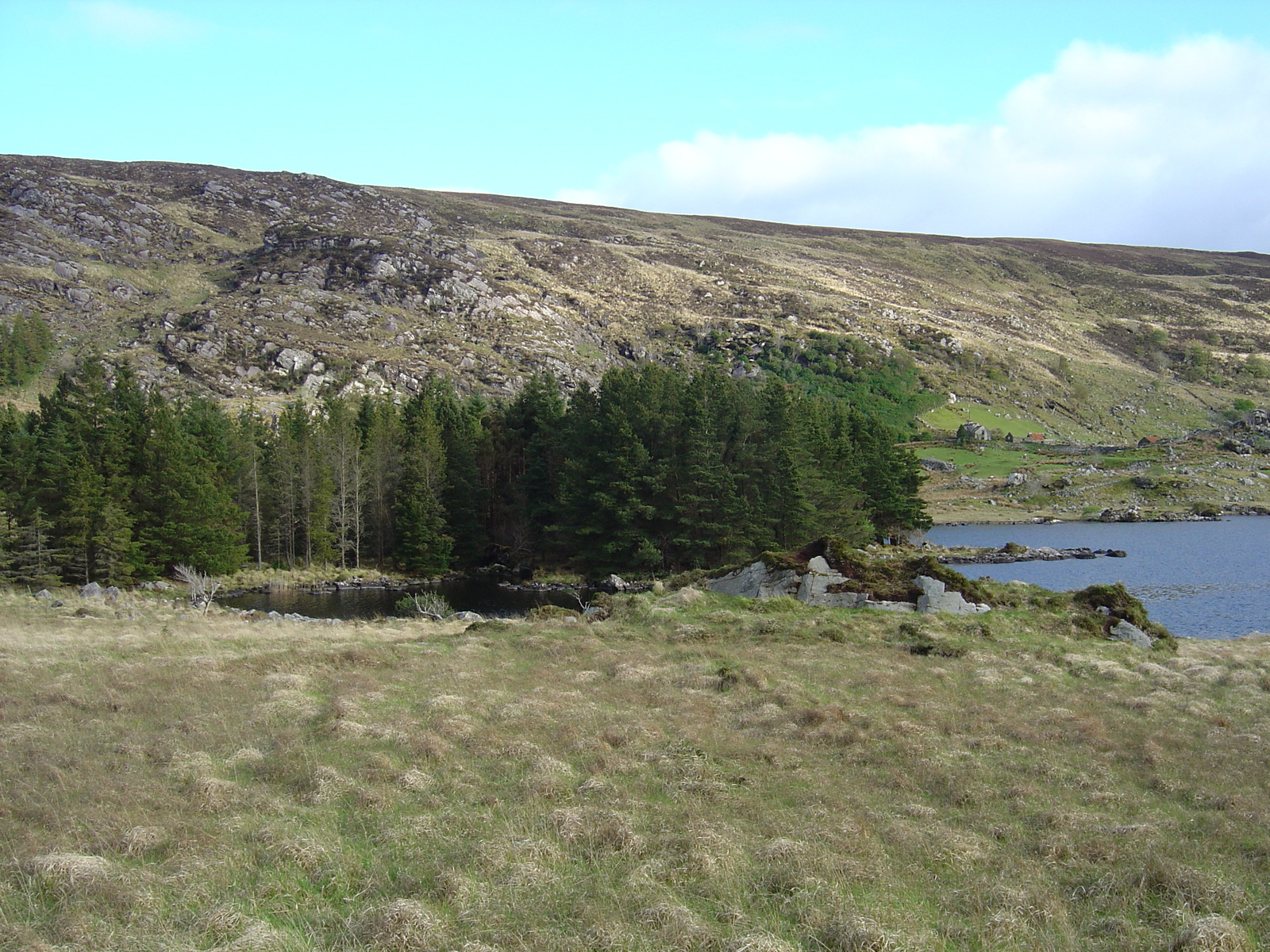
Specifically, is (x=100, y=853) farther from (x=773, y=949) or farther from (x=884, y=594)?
(x=884, y=594)

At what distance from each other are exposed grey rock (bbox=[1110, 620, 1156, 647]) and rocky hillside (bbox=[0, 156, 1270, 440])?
92.5 m

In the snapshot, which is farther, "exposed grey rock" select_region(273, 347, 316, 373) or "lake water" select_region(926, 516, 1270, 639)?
"exposed grey rock" select_region(273, 347, 316, 373)

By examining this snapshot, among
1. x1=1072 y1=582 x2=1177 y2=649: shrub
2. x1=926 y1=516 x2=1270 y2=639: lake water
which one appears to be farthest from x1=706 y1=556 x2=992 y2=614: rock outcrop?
x1=926 y1=516 x2=1270 y2=639: lake water

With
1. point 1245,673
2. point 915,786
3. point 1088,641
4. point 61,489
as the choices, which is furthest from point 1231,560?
point 61,489

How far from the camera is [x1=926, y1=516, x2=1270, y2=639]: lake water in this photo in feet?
147

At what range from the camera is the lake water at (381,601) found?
51.2 metres

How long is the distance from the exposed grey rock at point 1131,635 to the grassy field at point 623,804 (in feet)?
20.0

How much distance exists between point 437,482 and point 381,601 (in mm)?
14047

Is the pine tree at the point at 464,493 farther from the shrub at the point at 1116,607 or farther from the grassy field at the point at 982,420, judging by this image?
the grassy field at the point at 982,420

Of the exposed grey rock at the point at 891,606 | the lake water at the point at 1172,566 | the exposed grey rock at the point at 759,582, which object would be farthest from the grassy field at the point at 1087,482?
the exposed grey rock at the point at 891,606

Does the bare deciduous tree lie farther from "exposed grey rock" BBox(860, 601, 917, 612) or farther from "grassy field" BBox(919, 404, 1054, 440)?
"grassy field" BBox(919, 404, 1054, 440)

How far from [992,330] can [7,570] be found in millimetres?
179069

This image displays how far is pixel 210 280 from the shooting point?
13638 cm

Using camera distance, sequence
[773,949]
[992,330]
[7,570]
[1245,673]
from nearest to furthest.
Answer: [773,949] < [1245,673] < [7,570] < [992,330]
